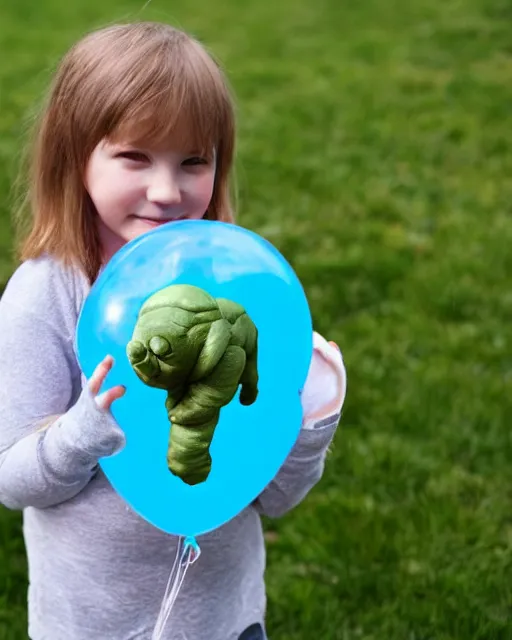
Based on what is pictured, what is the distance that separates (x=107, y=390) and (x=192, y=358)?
201 millimetres

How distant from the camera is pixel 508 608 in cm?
254

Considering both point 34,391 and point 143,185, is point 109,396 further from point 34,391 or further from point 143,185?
point 143,185

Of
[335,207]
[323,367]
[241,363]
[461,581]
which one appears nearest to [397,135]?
[335,207]

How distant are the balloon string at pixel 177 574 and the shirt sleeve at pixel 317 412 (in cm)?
19

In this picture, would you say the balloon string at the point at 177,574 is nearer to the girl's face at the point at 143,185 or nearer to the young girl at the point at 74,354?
the young girl at the point at 74,354

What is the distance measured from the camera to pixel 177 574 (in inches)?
63.6

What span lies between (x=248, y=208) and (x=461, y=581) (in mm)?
2598

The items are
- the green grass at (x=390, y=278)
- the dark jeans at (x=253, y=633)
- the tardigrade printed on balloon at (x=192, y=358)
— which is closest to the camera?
the tardigrade printed on balloon at (x=192, y=358)

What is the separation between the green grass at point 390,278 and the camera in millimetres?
2631

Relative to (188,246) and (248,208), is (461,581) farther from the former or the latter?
(248,208)

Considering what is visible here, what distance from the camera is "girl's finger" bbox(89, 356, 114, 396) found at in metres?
1.33

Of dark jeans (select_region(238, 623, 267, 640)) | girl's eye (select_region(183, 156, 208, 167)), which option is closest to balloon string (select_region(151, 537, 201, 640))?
dark jeans (select_region(238, 623, 267, 640))

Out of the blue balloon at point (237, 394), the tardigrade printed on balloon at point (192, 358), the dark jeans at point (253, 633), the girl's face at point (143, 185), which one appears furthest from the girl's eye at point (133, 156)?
the dark jeans at point (253, 633)

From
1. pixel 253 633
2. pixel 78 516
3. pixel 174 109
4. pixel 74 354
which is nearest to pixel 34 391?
pixel 74 354
